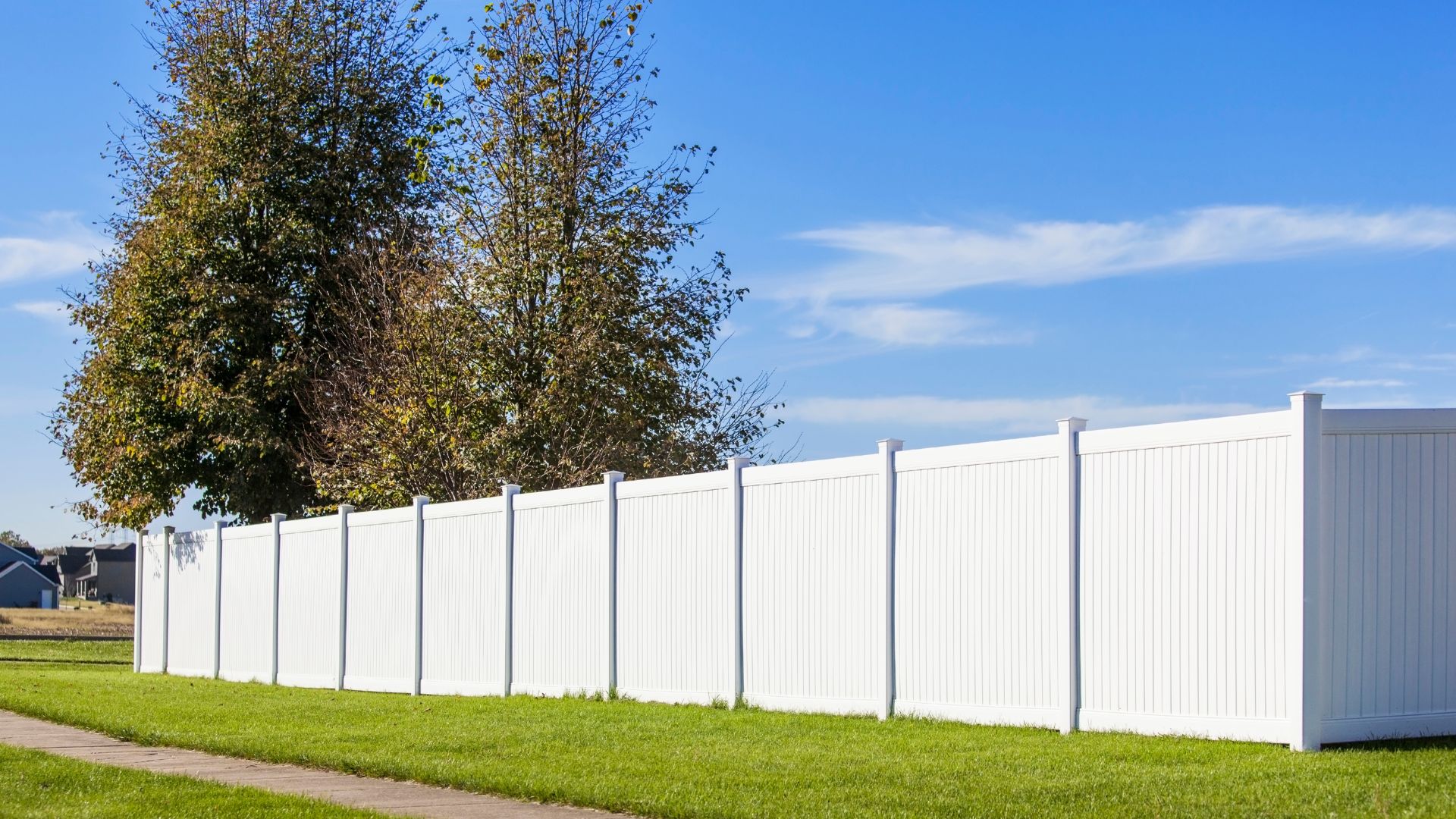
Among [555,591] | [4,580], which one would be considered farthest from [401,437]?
[4,580]

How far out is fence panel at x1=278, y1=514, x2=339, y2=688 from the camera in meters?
22.2

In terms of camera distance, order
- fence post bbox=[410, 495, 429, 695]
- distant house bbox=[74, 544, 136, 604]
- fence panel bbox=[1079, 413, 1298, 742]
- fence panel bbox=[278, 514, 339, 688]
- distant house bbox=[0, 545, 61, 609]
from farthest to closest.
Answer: distant house bbox=[74, 544, 136, 604], distant house bbox=[0, 545, 61, 609], fence panel bbox=[278, 514, 339, 688], fence post bbox=[410, 495, 429, 695], fence panel bbox=[1079, 413, 1298, 742]

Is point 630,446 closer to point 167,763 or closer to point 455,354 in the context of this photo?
point 455,354

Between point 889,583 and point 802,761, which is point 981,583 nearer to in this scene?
point 889,583

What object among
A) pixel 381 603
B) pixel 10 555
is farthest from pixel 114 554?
pixel 381 603

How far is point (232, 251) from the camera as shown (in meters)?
32.2

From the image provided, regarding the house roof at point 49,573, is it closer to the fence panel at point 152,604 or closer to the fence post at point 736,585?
the fence panel at point 152,604

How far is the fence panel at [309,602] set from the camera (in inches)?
875

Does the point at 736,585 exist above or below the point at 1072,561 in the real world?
below

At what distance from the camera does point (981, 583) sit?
1251 centimetres

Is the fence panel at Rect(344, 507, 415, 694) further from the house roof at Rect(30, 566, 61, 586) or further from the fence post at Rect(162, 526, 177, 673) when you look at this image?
the house roof at Rect(30, 566, 61, 586)

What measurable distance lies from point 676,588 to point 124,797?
689 cm

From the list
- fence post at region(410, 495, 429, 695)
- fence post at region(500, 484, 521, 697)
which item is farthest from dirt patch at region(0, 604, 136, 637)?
fence post at region(500, 484, 521, 697)

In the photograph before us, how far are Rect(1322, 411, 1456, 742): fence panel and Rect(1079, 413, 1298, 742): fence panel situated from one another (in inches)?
16.7
